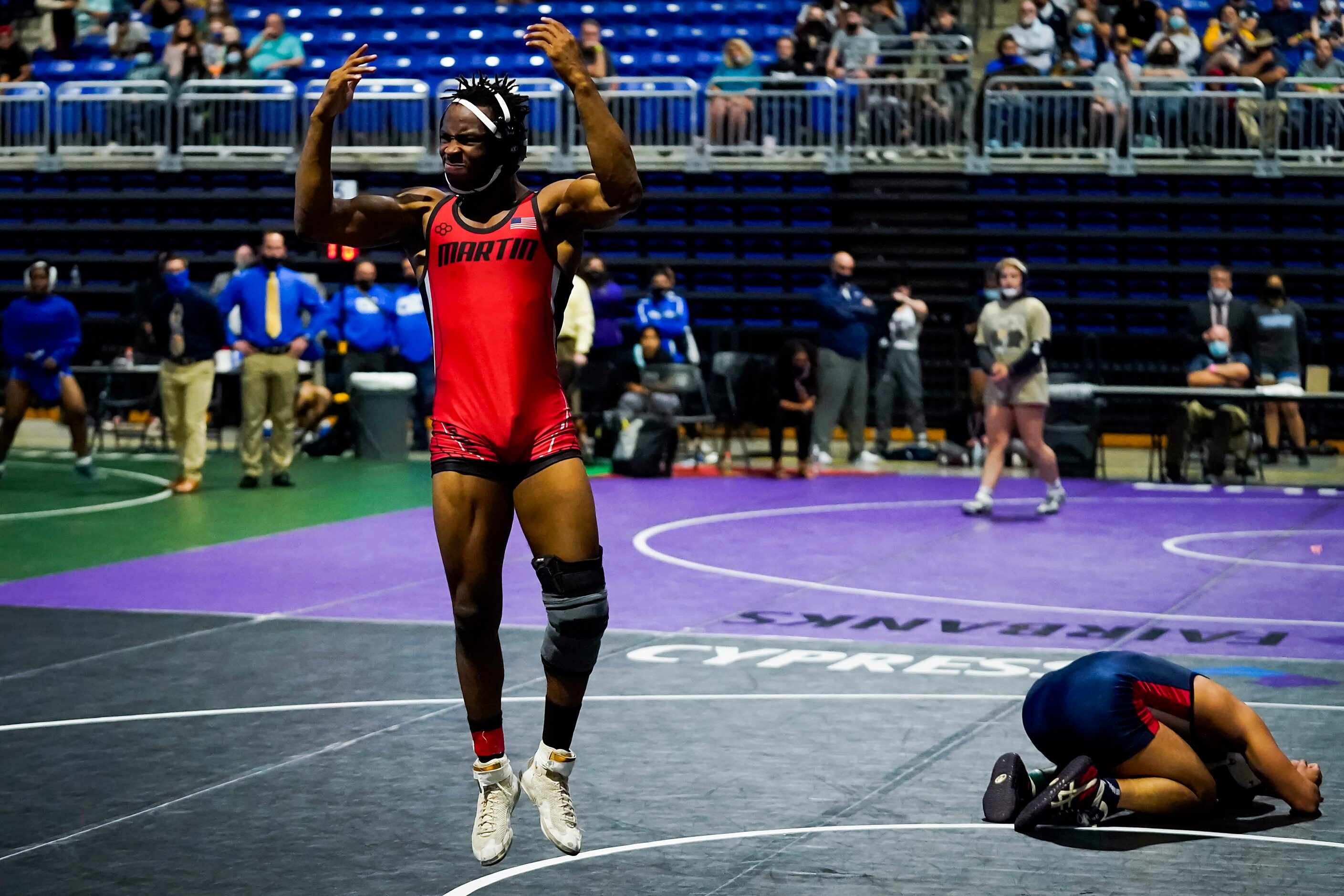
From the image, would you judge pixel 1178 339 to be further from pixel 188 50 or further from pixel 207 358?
pixel 188 50

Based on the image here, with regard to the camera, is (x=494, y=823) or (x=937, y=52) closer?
(x=494, y=823)

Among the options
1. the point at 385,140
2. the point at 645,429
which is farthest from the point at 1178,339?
the point at 385,140

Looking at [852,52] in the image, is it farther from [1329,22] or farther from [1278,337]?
Result: [1278,337]

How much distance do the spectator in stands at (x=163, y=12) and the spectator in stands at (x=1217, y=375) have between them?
14.4 m

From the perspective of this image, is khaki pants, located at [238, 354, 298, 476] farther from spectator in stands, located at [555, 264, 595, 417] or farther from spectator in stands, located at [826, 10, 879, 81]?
spectator in stands, located at [826, 10, 879, 81]

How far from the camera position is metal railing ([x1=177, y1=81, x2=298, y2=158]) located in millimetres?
22891

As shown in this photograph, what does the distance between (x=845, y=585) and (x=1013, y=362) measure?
11.6 ft

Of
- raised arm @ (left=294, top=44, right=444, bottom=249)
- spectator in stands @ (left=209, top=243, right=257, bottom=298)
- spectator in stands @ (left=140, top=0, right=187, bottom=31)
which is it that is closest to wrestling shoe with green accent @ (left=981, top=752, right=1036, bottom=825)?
raised arm @ (left=294, top=44, right=444, bottom=249)

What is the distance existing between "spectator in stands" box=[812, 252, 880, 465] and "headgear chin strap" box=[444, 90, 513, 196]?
13.0m

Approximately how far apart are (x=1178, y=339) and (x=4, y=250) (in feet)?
50.9

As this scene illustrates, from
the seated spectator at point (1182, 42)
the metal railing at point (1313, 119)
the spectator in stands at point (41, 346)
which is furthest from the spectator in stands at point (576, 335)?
the metal railing at point (1313, 119)

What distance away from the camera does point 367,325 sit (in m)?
19.1

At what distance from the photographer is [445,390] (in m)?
5.56

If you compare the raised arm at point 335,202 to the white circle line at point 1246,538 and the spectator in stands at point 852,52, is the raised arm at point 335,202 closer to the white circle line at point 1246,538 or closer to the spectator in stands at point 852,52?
the white circle line at point 1246,538
